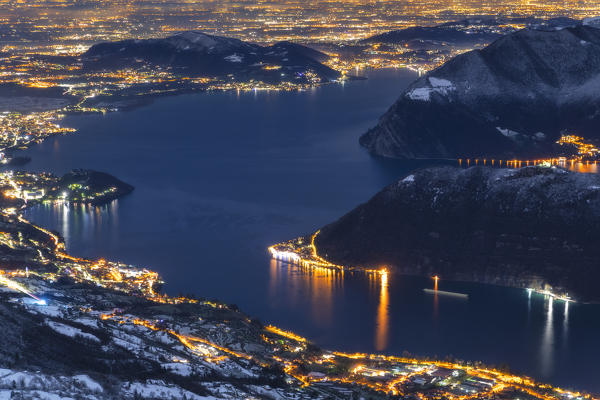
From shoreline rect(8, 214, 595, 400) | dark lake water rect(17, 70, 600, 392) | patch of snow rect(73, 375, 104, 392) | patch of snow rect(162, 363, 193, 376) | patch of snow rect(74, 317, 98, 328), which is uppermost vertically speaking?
patch of snow rect(73, 375, 104, 392)

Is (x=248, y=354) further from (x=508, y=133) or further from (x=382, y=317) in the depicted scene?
(x=508, y=133)

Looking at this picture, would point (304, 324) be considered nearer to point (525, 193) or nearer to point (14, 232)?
point (525, 193)

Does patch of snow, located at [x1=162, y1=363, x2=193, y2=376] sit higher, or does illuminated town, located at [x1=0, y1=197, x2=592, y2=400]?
patch of snow, located at [x1=162, y1=363, x2=193, y2=376]

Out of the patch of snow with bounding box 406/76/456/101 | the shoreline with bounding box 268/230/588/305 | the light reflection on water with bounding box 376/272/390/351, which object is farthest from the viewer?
the patch of snow with bounding box 406/76/456/101

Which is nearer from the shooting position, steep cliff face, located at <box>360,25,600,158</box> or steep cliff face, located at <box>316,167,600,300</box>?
steep cliff face, located at <box>316,167,600,300</box>

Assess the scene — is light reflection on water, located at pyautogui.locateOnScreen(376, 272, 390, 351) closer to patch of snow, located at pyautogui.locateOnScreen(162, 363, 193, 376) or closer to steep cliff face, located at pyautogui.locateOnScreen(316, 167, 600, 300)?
steep cliff face, located at pyautogui.locateOnScreen(316, 167, 600, 300)

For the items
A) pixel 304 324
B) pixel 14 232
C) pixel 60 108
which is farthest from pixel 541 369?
pixel 60 108

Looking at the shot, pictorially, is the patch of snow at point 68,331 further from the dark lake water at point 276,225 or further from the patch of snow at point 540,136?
the patch of snow at point 540,136

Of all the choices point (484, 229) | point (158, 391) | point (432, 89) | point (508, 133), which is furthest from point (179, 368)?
point (432, 89)

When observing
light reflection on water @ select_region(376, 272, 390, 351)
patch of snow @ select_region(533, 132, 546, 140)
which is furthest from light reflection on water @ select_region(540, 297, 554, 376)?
patch of snow @ select_region(533, 132, 546, 140)
